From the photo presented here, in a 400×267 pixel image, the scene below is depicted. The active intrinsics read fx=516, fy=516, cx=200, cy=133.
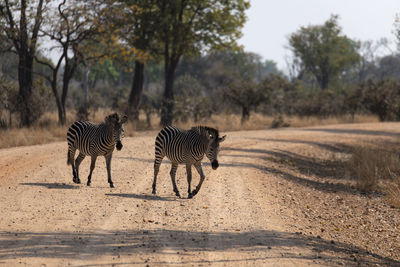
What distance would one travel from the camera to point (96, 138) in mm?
11531

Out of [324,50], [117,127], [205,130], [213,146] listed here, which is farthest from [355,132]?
[324,50]

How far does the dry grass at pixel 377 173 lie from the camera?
526 inches

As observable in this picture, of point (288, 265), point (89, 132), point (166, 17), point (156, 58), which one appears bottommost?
point (288, 265)

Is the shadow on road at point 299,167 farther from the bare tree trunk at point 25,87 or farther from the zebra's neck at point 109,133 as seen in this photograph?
the bare tree trunk at point 25,87

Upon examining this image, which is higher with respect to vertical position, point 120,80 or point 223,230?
point 120,80

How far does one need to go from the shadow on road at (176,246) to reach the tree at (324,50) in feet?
203

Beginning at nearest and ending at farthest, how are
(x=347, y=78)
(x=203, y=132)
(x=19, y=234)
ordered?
(x=19, y=234), (x=203, y=132), (x=347, y=78)

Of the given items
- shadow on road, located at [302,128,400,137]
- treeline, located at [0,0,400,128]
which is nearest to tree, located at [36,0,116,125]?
treeline, located at [0,0,400,128]

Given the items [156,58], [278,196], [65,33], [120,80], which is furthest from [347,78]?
[278,196]

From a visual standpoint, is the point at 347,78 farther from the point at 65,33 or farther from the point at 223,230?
the point at 223,230

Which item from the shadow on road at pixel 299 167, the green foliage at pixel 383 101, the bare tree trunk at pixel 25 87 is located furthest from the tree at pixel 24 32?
the green foliage at pixel 383 101

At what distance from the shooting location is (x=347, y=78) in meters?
93.2

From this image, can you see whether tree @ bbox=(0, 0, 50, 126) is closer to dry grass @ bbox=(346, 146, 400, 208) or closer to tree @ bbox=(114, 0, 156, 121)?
tree @ bbox=(114, 0, 156, 121)

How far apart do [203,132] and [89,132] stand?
9.18 feet
